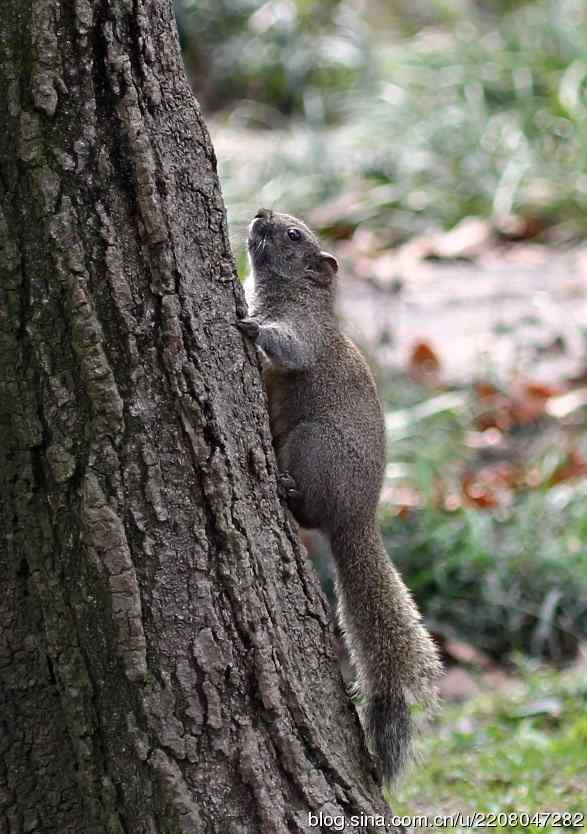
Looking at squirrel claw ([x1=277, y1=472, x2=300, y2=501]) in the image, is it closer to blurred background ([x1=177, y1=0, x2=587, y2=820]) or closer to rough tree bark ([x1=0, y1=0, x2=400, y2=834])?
rough tree bark ([x1=0, y1=0, x2=400, y2=834])

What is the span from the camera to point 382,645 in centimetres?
364

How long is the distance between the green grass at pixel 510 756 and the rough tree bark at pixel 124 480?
1267 mm

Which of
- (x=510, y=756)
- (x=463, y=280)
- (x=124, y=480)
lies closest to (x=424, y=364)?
(x=463, y=280)

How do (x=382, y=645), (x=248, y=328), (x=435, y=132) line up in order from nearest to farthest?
(x=248, y=328) < (x=382, y=645) < (x=435, y=132)

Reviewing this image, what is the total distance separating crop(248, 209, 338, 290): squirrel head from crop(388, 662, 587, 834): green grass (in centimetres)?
150

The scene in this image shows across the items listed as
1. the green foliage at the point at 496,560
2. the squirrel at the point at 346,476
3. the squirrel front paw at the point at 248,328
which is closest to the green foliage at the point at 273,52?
the green foliage at the point at 496,560

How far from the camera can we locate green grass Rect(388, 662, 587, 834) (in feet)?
14.1

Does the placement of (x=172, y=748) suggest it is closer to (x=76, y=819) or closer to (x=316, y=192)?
(x=76, y=819)

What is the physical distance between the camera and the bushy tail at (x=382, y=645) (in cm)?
348

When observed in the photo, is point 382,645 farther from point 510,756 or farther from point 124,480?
point 510,756

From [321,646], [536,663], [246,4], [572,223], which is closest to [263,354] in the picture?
[321,646]

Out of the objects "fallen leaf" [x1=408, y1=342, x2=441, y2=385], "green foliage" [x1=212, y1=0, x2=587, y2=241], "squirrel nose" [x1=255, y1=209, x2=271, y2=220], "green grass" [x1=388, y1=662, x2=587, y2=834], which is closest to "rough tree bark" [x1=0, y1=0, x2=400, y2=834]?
"green grass" [x1=388, y1=662, x2=587, y2=834]

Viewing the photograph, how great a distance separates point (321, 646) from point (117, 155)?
1216 mm

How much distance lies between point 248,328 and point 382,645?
1062mm
